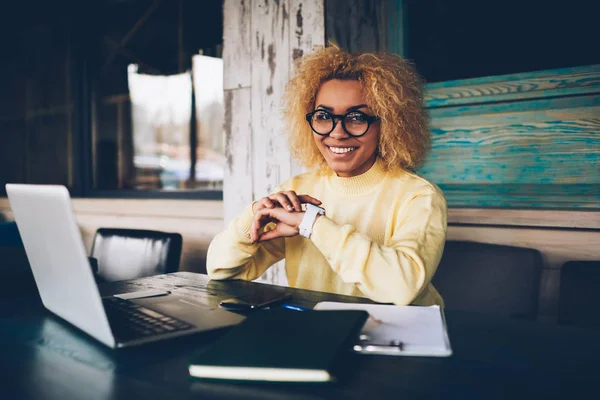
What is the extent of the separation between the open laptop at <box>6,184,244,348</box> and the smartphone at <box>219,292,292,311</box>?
0.04 m

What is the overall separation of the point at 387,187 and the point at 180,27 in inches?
131

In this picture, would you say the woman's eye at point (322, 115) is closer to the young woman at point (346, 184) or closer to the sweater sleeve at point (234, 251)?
the young woman at point (346, 184)

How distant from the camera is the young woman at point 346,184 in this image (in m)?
1.42

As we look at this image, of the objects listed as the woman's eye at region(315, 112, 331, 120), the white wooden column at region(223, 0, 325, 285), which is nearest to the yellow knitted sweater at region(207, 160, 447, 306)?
the woman's eye at region(315, 112, 331, 120)

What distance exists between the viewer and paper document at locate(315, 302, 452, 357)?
2.66 ft

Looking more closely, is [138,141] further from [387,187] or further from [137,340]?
[137,340]

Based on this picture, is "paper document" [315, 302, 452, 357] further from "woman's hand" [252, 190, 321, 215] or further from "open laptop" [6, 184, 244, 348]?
"woman's hand" [252, 190, 321, 215]

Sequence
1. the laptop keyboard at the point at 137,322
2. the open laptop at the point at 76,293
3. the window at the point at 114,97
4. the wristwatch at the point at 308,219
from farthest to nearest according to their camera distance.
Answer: the window at the point at 114,97 < the wristwatch at the point at 308,219 < the laptop keyboard at the point at 137,322 < the open laptop at the point at 76,293

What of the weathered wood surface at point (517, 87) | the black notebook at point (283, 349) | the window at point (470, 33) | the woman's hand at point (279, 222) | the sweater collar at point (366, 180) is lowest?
the black notebook at point (283, 349)

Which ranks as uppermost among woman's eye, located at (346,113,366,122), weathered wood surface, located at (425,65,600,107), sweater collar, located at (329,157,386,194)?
weathered wood surface, located at (425,65,600,107)

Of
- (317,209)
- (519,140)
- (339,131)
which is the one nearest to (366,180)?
(339,131)

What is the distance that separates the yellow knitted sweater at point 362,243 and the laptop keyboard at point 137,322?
1.48ft

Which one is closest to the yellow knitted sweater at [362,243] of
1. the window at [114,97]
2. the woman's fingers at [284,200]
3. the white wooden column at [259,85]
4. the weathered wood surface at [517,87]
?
the woman's fingers at [284,200]

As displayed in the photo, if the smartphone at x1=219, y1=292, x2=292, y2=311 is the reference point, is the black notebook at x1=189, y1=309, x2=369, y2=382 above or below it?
above
